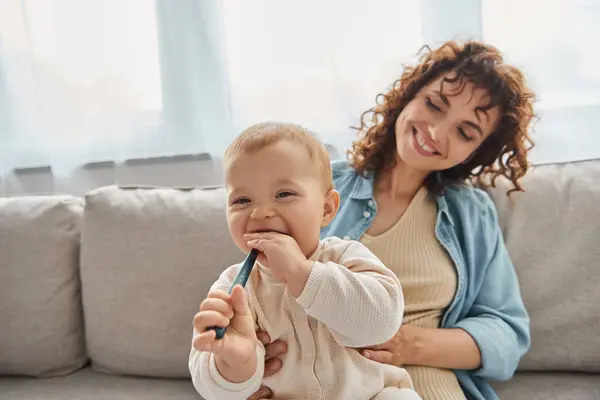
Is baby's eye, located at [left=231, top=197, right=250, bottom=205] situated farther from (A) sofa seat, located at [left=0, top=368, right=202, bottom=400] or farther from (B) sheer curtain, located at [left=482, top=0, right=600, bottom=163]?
(B) sheer curtain, located at [left=482, top=0, right=600, bottom=163]

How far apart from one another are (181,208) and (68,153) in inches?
21.3

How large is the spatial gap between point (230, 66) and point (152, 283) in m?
0.65

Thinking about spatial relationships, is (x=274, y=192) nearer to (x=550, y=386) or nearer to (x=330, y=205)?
(x=330, y=205)

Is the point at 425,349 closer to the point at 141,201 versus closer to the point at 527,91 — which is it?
the point at 527,91

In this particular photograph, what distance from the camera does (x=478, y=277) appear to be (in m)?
1.32

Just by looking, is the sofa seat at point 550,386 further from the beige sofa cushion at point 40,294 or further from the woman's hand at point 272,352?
the beige sofa cushion at point 40,294

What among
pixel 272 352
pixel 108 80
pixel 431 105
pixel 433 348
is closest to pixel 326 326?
pixel 272 352

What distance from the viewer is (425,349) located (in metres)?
1.21

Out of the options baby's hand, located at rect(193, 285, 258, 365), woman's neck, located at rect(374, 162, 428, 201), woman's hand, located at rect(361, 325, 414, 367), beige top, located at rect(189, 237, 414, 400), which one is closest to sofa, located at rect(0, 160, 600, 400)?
woman's neck, located at rect(374, 162, 428, 201)

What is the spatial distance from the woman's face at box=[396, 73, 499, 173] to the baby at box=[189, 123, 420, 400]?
363 millimetres

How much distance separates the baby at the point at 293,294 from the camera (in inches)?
34.3

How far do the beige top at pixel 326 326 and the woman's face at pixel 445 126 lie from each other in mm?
369

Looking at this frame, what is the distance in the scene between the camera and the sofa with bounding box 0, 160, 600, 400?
1410mm

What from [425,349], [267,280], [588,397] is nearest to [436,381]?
[425,349]
